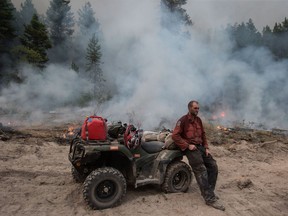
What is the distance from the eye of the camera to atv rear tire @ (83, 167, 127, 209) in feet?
16.7

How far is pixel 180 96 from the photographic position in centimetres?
1539

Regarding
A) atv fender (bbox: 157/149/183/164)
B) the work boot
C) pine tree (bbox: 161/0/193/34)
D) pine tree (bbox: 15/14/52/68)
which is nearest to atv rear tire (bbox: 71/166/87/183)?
atv fender (bbox: 157/149/183/164)

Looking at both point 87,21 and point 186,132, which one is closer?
point 186,132

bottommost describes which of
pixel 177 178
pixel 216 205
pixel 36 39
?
pixel 216 205

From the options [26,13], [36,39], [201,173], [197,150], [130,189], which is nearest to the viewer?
[201,173]

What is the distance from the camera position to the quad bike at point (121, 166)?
5184 mm

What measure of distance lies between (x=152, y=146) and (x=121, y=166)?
0.79 metres

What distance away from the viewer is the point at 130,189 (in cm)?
607

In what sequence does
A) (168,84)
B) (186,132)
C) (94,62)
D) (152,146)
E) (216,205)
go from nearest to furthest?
1. (216,205)
2. (186,132)
3. (152,146)
4. (168,84)
5. (94,62)

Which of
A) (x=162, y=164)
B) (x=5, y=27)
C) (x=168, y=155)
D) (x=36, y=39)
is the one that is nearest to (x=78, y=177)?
(x=162, y=164)

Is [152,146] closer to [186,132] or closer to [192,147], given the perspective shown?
[186,132]

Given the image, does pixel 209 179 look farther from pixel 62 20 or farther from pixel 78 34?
pixel 62 20

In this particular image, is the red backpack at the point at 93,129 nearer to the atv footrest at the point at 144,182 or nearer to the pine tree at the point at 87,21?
the atv footrest at the point at 144,182

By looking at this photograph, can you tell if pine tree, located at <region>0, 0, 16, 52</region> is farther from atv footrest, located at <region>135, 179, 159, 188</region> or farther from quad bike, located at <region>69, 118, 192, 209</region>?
atv footrest, located at <region>135, 179, 159, 188</region>
